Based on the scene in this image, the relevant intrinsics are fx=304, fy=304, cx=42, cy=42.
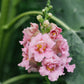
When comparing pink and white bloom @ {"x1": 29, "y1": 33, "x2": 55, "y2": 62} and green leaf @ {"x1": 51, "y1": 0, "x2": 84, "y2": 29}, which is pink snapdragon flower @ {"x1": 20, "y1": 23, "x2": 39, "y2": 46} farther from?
green leaf @ {"x1": 51, "y1": 0, "x2": 84, "y2": 29}

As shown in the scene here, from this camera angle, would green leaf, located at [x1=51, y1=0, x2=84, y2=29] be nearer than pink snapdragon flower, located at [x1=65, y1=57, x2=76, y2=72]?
No

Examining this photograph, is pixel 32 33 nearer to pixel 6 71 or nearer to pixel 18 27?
pixel 18 27

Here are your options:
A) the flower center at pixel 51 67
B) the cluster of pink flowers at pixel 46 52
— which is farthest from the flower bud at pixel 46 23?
the flower center at pixel 51 67

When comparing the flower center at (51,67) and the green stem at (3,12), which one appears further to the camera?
the green stem at (3,12)

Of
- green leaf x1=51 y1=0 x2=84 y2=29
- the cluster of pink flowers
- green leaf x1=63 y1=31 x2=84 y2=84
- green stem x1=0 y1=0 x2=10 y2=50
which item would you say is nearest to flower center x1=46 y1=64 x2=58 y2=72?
the cluster of pink flowers

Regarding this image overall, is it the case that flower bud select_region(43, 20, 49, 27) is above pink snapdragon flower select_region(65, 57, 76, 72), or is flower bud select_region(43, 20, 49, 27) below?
above

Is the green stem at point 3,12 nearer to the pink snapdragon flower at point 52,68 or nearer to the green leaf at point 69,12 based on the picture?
the green leaf at point 69,12
